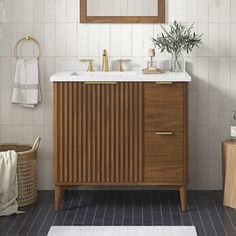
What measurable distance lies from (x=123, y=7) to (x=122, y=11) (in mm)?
30

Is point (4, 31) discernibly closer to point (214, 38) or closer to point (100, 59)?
point (100, 59)

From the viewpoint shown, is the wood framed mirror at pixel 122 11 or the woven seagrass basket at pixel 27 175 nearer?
the woven seagrass basket at pixel 27 175

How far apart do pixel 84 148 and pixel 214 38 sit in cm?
127

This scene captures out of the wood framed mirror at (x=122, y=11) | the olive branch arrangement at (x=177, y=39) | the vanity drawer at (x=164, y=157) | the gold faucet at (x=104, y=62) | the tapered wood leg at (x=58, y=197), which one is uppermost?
the wood framed mirror at (x=122, y=11)

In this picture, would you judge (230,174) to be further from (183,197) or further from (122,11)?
(122,11)

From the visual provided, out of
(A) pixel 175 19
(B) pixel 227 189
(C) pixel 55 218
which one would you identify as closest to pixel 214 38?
(A) pixel 175 19

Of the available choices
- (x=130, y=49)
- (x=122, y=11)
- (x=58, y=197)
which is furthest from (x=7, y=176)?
(x=122, y=11)

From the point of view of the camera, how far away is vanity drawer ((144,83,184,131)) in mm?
4277

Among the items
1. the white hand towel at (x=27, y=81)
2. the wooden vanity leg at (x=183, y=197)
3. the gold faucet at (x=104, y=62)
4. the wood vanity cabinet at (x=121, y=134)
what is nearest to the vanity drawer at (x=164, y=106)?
the wood vanity cabinet at (x=121, y=134)

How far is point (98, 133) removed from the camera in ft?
14.3

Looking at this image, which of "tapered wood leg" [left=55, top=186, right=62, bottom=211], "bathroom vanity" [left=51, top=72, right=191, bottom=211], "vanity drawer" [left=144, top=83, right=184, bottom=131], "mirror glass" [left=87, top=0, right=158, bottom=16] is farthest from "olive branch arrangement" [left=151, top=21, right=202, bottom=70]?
"tapered wood leg" [left=55, top=186, right=62, bottom=211]

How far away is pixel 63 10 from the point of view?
4.81 m

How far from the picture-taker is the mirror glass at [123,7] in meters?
4.76

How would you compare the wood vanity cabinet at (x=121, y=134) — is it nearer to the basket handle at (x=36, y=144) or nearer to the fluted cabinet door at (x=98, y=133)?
the fluted cabinet door at (x=98, y=133)
